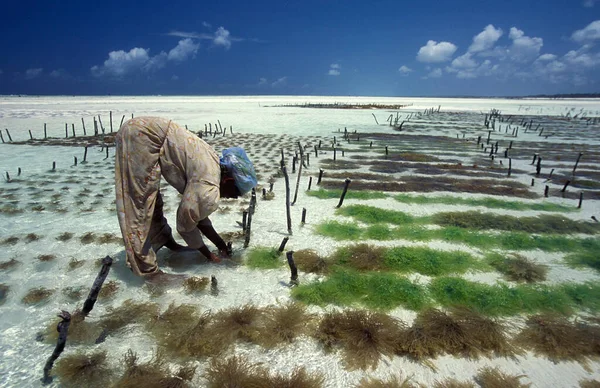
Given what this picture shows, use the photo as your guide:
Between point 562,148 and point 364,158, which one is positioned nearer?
point 364,158

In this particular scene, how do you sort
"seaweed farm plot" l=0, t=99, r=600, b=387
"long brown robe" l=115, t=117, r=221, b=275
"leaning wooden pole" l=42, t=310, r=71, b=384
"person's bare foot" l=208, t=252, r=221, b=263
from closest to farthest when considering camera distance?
"leaning wooden pole" l=42, t=310, r=71, b=384 < "seaweed farm plot" l=0, t=99, r=600, b=387 < "long brown robe" l=115, t=117, r=221, b=275 < "person's bare foot" l=208, t=252, r=221, b=263

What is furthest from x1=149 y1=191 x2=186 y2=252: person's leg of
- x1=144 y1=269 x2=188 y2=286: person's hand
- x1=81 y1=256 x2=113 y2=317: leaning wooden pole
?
x1=81 y1=256 x2=113 y2=317: leaning wooden pole

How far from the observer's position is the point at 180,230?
3721 mm

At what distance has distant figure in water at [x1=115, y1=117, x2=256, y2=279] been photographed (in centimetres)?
348

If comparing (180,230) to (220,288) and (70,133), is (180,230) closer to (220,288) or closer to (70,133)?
(220,288)

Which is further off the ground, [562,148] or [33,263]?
[562,148]

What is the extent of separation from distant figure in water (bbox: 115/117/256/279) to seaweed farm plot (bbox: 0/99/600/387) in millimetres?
566

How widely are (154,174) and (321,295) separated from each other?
2.38 m

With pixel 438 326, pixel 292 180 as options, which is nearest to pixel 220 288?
pixel 438 326

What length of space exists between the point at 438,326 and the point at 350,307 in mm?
932

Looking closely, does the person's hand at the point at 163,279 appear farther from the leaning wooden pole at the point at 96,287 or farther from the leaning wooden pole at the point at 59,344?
the leaning wooden pole at the point at 59,344

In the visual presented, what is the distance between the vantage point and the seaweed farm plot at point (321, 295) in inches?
114

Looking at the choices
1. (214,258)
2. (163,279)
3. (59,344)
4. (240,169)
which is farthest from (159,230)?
(59,344)

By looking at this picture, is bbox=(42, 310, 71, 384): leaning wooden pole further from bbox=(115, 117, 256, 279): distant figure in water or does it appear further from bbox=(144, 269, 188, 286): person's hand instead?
bbox=(144, 269, 188, 286): person's hand
